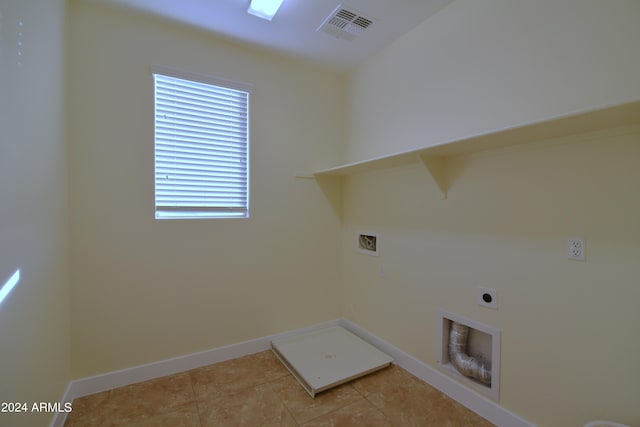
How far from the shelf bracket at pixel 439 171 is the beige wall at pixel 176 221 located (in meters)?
1.26

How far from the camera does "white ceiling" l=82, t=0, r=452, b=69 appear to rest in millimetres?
2010

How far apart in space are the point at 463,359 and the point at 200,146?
255 centimetres

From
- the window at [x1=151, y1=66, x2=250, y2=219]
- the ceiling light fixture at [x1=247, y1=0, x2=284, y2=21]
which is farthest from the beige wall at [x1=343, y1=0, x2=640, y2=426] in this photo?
the window at [x1=151, y1=66, x2=250, y2=219]

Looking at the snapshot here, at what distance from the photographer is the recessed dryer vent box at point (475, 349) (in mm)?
1773

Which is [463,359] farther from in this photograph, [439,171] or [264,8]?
[264,8]

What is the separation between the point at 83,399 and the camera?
6.47ft

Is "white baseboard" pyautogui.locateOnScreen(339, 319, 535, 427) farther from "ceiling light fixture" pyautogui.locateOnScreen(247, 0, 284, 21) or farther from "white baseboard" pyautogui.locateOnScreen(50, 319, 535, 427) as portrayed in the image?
"ceiling light fixture" pyautogui.locateOnScreen(247, 0, 284, 21)

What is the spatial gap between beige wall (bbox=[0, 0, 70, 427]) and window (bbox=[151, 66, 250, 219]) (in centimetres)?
59

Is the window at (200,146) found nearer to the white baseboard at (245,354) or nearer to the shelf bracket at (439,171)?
the white baseboard at (245,354)

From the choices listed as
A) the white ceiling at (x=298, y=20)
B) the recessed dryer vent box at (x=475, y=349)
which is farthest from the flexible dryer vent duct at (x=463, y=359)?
the white ceiling at (x=298, y=20)

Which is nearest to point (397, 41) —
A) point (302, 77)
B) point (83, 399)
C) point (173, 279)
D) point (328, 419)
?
point (302, 77)

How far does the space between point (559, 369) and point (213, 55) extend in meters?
3.19

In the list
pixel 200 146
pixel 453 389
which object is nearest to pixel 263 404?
pixel 453 389

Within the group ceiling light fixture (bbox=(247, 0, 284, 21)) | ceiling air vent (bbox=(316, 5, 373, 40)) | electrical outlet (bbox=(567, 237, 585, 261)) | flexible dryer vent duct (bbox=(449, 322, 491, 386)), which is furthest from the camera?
ceiling air vent (bbox=(316, 5, 373, 40))
